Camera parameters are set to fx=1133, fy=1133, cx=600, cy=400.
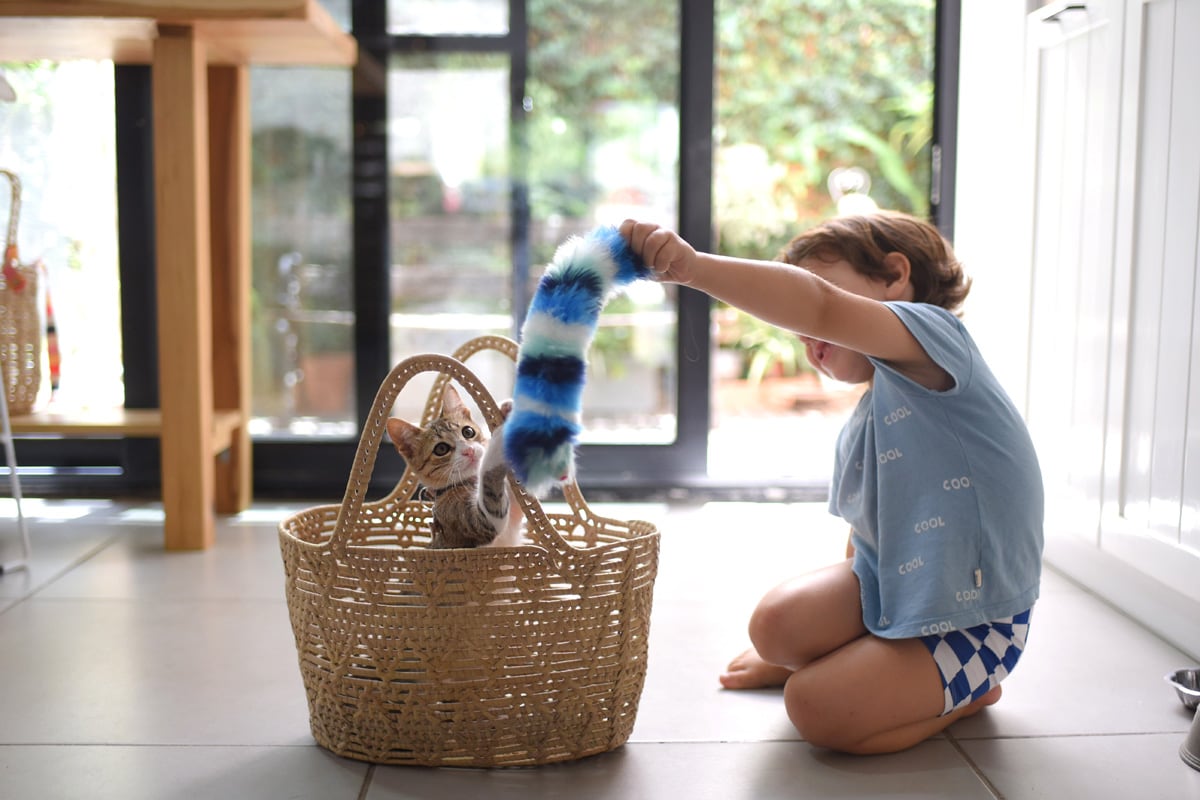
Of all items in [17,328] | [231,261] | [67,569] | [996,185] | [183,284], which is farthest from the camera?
[231,261]

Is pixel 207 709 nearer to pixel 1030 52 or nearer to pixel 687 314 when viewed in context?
pixel 687 314

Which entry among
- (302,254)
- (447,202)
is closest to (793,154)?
(447,202)

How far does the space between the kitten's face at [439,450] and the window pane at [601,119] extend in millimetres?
1389

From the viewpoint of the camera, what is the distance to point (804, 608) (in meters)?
1.37

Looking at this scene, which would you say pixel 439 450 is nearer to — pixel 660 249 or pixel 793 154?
pixel 660 249

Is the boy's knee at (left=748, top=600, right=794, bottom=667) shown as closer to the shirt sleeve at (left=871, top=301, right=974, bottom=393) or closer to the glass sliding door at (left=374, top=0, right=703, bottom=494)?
the shirt sleeve at (left=871, top=301, right=974, bottom=393)

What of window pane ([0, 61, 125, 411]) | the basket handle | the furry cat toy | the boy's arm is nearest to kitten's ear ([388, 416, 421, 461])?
the basket handle

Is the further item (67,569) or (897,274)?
(67,569)

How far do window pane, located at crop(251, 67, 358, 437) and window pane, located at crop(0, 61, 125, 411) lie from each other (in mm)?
326

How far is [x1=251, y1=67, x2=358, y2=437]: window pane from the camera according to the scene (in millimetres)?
2613

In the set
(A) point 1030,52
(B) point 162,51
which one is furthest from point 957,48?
(B) point 162,51

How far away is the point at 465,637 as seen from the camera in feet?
3.77

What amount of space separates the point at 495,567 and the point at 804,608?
17.0 inches

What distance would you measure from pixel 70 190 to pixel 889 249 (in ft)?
6.50
